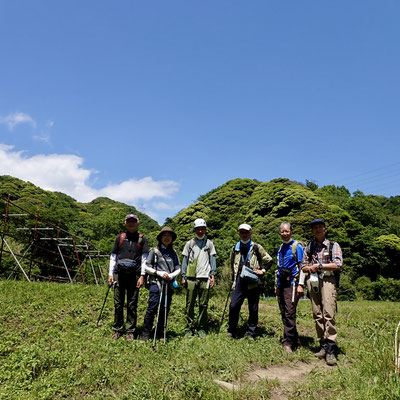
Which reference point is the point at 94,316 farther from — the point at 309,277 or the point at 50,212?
the point at 50,212

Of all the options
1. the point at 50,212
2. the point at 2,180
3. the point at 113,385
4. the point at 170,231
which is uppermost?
the point at 2,180

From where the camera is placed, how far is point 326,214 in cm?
3017

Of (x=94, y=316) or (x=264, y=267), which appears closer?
(x=264, y=267)

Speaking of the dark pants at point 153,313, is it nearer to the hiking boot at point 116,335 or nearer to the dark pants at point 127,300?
the dark pants at point 127,300

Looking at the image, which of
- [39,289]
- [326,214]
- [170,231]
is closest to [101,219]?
[326,214]

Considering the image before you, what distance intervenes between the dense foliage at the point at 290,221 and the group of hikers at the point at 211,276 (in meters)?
11.6

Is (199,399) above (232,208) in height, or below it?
below

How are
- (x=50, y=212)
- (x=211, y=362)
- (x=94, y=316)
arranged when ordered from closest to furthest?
(x=211, y=362) → (x=94, y=316) → (x=50, y=212)

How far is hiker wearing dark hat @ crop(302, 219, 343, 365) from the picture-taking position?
15.5 feet

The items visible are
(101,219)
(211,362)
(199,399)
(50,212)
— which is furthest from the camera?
(101,219)

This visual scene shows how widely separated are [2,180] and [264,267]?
53.4 m

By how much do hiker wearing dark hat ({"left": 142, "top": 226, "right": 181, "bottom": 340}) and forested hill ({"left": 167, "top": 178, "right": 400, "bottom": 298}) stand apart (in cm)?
1257

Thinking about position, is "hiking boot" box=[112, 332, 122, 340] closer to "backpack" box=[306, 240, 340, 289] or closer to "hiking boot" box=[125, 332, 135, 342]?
"hiking boot" box=[125, 332, 135, 342]

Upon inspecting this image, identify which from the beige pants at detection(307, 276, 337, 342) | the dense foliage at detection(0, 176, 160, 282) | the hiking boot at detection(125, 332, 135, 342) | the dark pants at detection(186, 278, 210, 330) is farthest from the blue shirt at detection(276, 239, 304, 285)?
the dense foliage at detection(0, 176, 160, 282)
